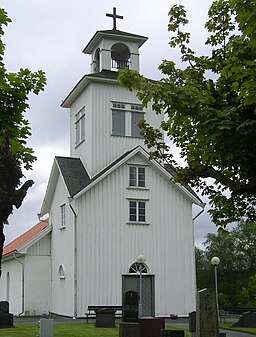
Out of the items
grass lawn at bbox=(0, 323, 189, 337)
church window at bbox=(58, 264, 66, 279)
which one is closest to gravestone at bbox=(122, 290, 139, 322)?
grass lawn at bbox=(0, 323, 189, 337)

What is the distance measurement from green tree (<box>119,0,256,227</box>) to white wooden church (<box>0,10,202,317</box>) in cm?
1685

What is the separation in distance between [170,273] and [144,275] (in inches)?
57.9

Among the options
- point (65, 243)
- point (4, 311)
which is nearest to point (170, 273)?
point (65, 243)

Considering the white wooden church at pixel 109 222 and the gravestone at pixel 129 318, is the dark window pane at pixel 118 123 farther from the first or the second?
the gravestone at pixel 129 318

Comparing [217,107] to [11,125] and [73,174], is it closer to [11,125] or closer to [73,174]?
[11,125]

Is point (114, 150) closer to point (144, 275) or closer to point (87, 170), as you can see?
point (87, 170)

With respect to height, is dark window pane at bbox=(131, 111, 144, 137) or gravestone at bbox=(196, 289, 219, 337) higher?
dark window pane at bbox=(131, 111, 144, 137)

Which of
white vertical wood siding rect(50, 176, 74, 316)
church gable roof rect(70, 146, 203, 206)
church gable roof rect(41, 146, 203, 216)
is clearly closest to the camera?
white vertical wood siding rect(50, 176, 74, 316)

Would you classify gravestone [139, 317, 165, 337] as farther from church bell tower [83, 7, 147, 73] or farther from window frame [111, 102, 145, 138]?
church bell tower [83, 7, 147, 73]

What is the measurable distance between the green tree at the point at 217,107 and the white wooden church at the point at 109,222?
16850 millimetres

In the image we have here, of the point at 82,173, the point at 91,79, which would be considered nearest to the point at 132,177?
the point at 82,173

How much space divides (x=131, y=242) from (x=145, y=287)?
2485 millimetres

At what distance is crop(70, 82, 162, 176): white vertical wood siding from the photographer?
34000 millimetres

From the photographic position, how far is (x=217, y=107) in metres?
11.4
